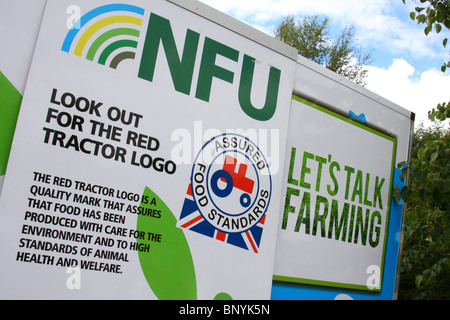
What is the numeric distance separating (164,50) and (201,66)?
0.22 m

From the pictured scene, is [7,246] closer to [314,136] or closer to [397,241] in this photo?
[314,136]

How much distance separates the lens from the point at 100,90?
199 cm

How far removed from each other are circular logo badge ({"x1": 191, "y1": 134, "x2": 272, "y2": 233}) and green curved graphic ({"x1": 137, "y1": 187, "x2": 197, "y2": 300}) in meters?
0.20

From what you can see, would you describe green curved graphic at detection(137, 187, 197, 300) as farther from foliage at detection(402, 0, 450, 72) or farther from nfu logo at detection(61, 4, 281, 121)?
foliage at detection(402, 0, 450, 72)

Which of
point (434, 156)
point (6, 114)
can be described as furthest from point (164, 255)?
point (434, 156)

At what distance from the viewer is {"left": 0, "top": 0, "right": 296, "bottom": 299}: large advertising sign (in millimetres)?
1822

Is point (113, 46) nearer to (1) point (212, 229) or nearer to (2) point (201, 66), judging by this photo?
(2) point (201, 66)

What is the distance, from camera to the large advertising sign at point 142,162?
1822 mm

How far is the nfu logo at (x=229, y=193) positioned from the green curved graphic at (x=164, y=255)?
0.09 metres

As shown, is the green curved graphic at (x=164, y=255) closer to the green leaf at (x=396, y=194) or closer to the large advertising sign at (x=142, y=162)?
the large advertising sign at (x=142, y=162)

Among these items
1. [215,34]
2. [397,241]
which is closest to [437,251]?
[397,241]

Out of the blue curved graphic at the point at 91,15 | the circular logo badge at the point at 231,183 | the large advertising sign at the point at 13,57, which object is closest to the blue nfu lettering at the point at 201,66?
the blue curved graphic at the point at 91,15
